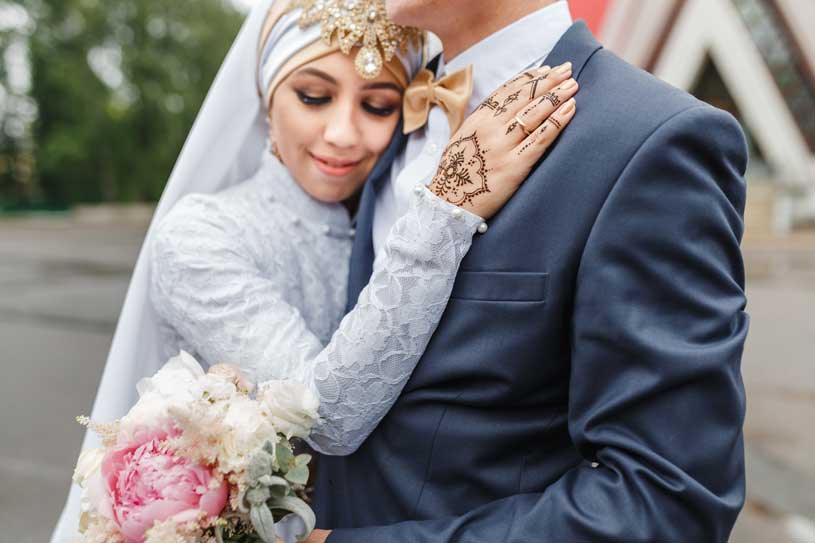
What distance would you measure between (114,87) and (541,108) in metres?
29.8

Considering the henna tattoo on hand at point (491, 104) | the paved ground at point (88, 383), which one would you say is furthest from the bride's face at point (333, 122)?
the paved ground at point (88, 383)

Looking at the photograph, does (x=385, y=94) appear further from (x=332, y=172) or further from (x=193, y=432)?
(x=193, y=432)

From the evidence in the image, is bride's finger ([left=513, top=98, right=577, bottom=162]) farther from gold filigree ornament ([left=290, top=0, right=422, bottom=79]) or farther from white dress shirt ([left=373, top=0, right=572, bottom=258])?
gold filigree ornament ([left=290, top=0, right=422, bottom=79])

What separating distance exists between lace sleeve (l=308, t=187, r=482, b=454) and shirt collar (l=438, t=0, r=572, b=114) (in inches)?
14.1

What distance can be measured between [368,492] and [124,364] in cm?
77

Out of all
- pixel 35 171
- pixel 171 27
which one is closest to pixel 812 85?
pixel 171 27

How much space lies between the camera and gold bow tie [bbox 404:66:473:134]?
1.60 metres

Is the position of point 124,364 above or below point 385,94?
below

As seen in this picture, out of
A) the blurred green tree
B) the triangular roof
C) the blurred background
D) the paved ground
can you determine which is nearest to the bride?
the blurred background

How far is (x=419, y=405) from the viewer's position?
4.79ft

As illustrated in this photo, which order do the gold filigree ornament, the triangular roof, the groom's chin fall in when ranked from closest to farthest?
the groom's chin < the gold filigree ornament < the triangular roof

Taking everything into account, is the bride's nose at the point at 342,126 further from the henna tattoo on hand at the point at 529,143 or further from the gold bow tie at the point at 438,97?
the henna tattoo on hand at the point at 529,143

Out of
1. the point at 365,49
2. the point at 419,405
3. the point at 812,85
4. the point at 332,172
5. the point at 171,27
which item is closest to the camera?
the point at 419,405

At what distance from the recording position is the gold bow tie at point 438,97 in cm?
160
